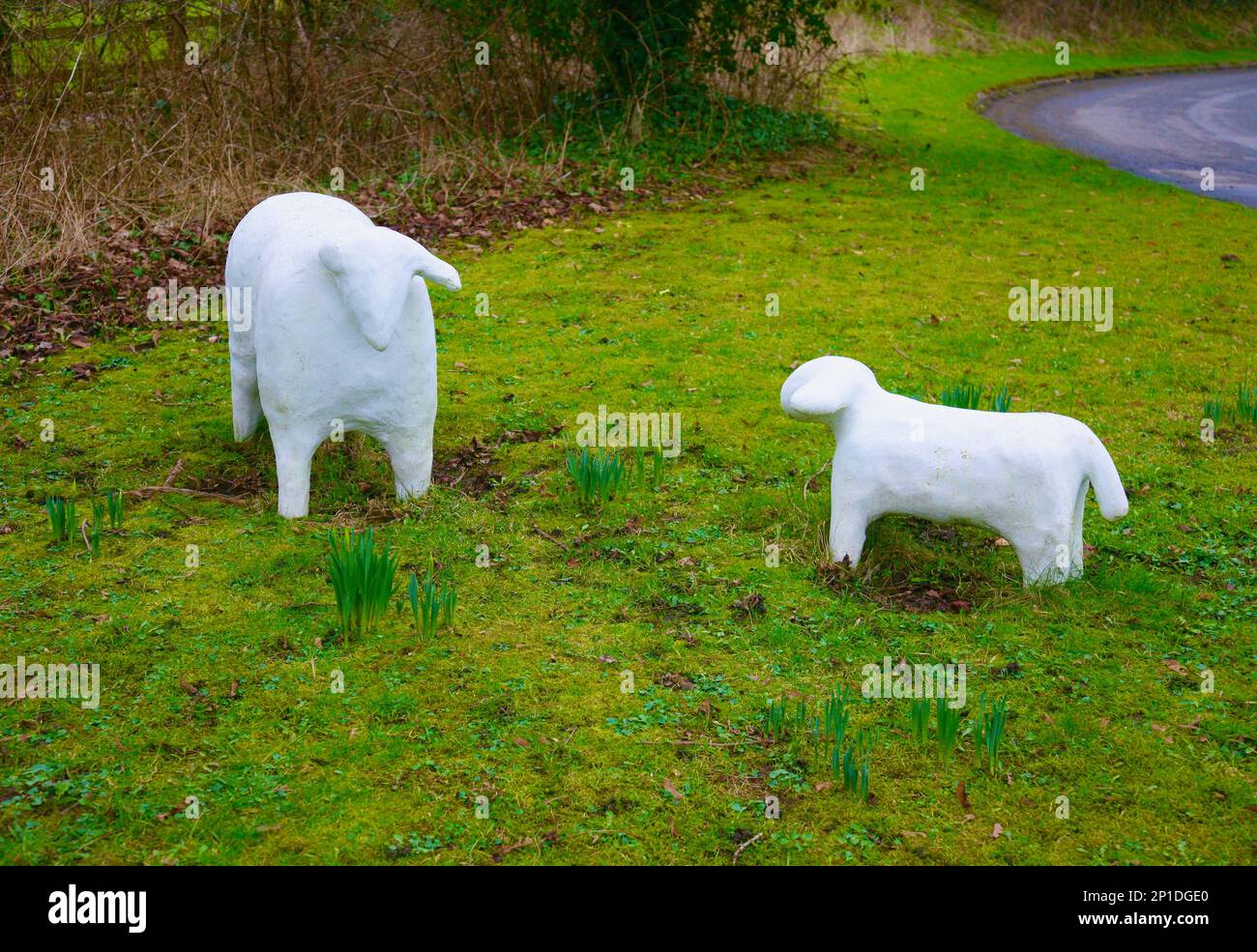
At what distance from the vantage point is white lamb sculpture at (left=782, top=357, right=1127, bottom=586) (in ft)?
13.9

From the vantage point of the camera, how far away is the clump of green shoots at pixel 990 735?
11.4 feet

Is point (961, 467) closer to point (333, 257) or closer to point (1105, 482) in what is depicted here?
point (1105, 482)

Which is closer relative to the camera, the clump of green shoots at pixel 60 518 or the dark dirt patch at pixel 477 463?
the clump of green shoots at pixel 60 518

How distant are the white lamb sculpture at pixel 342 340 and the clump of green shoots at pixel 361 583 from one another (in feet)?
2.82

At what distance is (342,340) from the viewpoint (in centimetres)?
472

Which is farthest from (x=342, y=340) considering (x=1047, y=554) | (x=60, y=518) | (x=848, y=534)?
(x=1047, y=554)

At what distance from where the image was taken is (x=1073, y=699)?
3877mm

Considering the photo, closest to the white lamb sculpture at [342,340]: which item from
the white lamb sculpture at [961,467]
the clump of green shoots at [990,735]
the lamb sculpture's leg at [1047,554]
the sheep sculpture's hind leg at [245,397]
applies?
the sheep sculpture's hind leg at [245,397]

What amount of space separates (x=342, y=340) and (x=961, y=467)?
2452mm

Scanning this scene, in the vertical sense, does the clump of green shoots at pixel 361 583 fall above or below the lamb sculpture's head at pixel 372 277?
below

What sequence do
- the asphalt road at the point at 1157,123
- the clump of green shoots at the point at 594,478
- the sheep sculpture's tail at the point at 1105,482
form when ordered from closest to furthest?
the sheep sculpture's tail at the point at 1105,482 → the clump of green shoots at the point at 594,478 → the asphalt road at the point at 1157,123

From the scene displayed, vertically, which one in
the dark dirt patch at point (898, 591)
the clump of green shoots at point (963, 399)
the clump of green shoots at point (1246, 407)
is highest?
the clump of green shoots at point (963, 399)

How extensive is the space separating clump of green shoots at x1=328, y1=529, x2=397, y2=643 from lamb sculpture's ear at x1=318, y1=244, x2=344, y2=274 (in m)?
1.10

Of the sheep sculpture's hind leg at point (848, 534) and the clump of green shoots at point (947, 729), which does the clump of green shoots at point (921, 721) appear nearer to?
the clump of green shoots at point (947, 729)
